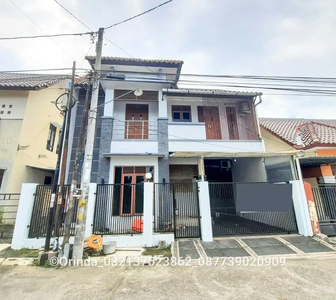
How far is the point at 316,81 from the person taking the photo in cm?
747

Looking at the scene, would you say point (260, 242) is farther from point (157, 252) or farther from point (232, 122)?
point (232, 122)

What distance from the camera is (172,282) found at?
3908 mm

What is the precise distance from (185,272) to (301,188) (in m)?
5.89

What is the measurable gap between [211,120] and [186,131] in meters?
2.30

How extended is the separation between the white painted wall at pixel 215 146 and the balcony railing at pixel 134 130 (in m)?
1.33

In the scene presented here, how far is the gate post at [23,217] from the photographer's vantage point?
5.67 m

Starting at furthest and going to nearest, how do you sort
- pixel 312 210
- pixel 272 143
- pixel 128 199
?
pixel 272 143, pixel 128 199, pixel 312 210

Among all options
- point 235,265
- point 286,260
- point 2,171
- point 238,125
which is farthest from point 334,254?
point 2,171

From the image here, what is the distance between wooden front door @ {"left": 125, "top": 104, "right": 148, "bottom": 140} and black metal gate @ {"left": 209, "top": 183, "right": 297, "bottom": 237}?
4.95 m

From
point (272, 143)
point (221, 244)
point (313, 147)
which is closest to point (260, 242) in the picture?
point (221, 244)

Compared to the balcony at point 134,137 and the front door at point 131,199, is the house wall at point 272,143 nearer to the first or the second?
the balcony at point 134,137

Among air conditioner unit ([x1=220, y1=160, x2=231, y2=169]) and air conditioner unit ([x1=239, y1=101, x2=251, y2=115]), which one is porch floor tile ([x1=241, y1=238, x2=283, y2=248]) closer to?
air conditioner unit ([x1=220, y1=160, x2=231, y2=169])

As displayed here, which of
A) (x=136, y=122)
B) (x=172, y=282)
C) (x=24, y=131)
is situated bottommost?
(x=172, y=282)

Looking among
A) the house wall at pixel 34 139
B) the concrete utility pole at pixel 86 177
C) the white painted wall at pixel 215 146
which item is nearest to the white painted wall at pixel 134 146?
the white painted wall at pixel 215 146
